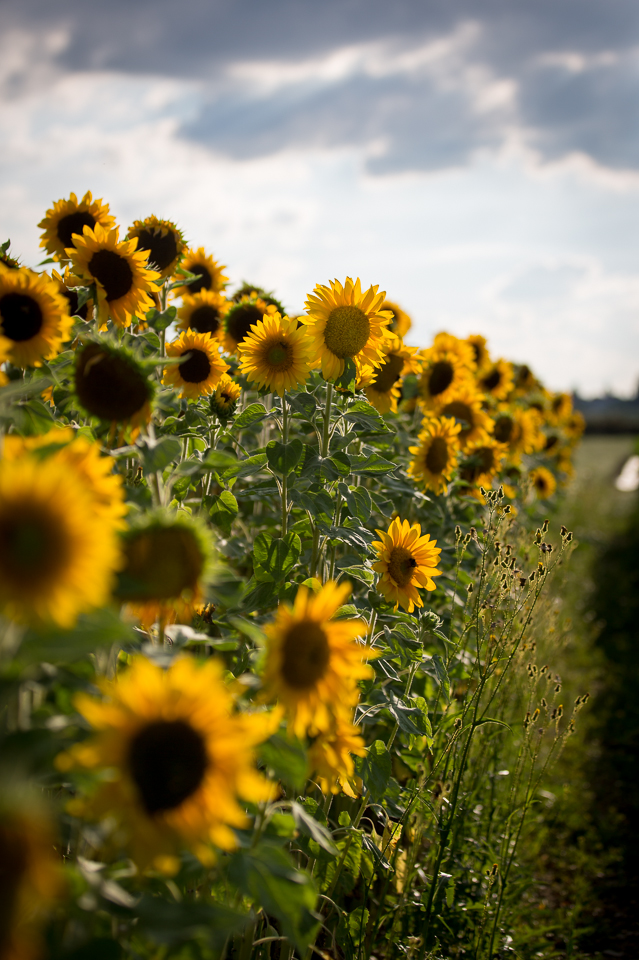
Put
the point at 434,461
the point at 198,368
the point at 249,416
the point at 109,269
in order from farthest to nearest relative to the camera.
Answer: the point at 434,461, the point at 198,368, the point at 249,416, the point at 109,269

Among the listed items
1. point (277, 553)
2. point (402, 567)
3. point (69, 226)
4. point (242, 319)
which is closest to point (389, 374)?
point (242, 319)

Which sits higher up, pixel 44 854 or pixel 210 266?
pixel 210 266

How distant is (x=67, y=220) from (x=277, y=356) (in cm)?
91

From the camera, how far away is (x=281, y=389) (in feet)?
7.19

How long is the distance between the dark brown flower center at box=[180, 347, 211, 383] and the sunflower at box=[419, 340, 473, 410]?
→ 68.3 inches

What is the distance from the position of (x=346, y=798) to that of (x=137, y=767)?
1.71 meters

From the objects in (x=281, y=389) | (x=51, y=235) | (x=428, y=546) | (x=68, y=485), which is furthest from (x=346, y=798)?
(x=51, y=235)

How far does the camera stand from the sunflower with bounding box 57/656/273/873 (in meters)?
0.98

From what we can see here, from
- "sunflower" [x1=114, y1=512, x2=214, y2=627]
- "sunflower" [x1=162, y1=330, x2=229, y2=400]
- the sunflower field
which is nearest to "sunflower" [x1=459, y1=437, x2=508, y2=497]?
the sunflower field

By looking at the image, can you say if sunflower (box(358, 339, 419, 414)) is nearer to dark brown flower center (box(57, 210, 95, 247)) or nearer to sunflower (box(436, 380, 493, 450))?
sunflower (box(436, 380, 493, 450))

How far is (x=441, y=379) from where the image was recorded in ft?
12.8

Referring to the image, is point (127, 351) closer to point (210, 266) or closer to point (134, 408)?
point (134, 408)

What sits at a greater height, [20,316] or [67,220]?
[67,220]

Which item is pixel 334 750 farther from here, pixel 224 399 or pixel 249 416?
pixel 224 399
